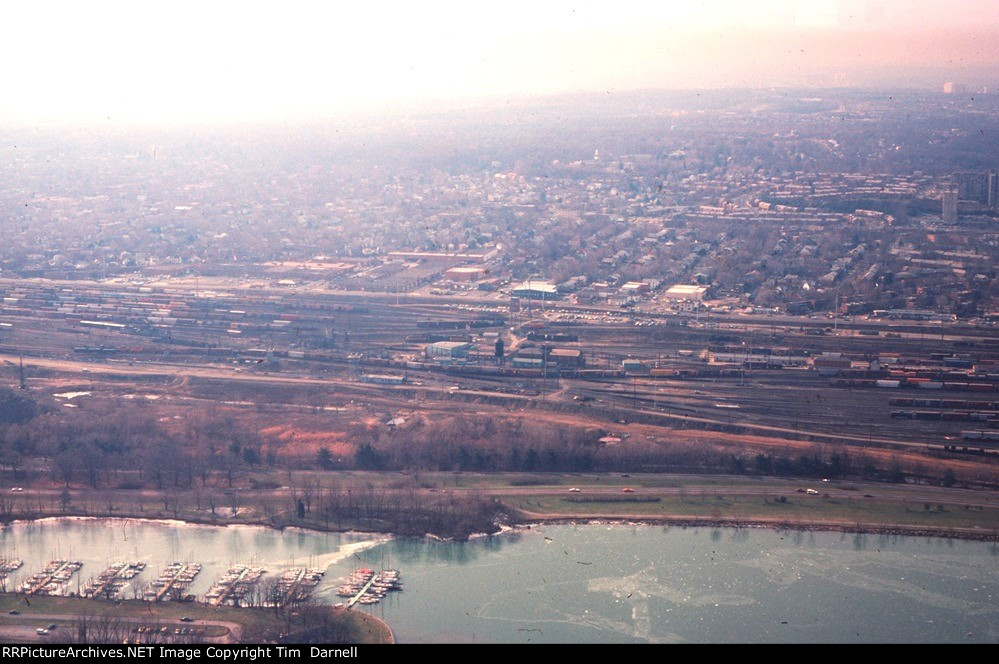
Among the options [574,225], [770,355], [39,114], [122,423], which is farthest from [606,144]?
[122,423]

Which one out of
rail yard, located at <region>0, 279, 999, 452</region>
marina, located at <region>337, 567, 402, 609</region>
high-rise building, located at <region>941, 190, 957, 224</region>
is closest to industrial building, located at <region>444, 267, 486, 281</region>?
rail yard, located at <region>0, 279, 999, 452</region>

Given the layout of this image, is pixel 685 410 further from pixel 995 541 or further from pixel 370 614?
pixel 370 614

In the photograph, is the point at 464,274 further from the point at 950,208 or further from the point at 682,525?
the point at 682,525

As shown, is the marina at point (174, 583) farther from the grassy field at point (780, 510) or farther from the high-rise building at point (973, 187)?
the high-rise building at point (973, 187)

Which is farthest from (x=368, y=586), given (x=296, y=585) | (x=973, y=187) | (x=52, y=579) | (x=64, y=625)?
(x=973, y=187)

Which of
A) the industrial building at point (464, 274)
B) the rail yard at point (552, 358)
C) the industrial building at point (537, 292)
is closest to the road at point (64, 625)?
the rail yard at point (552, 358)
